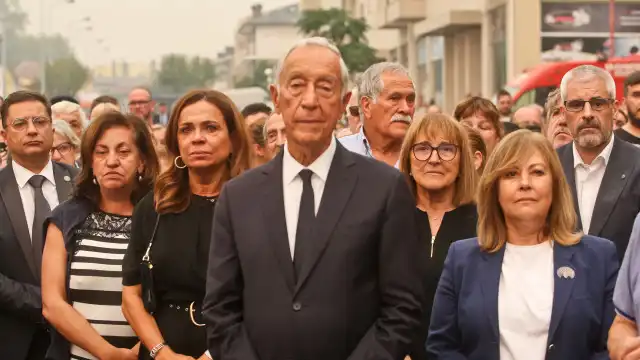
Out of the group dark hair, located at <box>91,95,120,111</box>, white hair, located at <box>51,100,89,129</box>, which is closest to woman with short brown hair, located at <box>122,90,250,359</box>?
white hair, located at <box>51,100,89,129</box>

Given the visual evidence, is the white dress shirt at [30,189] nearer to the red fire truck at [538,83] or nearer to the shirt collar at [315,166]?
the shirt collar at [315,166]

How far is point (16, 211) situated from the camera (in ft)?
27.5

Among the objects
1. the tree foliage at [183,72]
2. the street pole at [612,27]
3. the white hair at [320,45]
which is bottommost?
the tree foliage at [183,72]

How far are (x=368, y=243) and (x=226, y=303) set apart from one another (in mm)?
609

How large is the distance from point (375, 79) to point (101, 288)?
231 cm

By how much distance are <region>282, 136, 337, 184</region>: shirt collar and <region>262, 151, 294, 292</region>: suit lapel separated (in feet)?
0.09

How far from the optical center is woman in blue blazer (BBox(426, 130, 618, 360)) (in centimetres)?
597

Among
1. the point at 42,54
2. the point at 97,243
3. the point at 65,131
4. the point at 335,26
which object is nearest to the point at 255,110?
the point at 65,131

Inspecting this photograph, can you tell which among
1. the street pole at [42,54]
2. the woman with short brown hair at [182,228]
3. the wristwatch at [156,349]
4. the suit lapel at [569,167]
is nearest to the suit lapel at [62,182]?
the woman with short brown hair at [182,228]

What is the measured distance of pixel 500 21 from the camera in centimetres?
4650

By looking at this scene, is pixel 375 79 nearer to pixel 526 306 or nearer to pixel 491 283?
pixel 491 283

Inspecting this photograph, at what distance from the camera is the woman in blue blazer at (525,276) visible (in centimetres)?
597

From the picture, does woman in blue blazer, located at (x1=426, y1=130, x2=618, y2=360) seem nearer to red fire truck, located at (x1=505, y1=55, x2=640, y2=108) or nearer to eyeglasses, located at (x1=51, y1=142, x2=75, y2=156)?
eyeglasses, located at (x1=51, y1=142, x2=75, y2=156)

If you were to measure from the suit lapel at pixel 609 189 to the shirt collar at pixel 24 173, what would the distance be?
332cm
